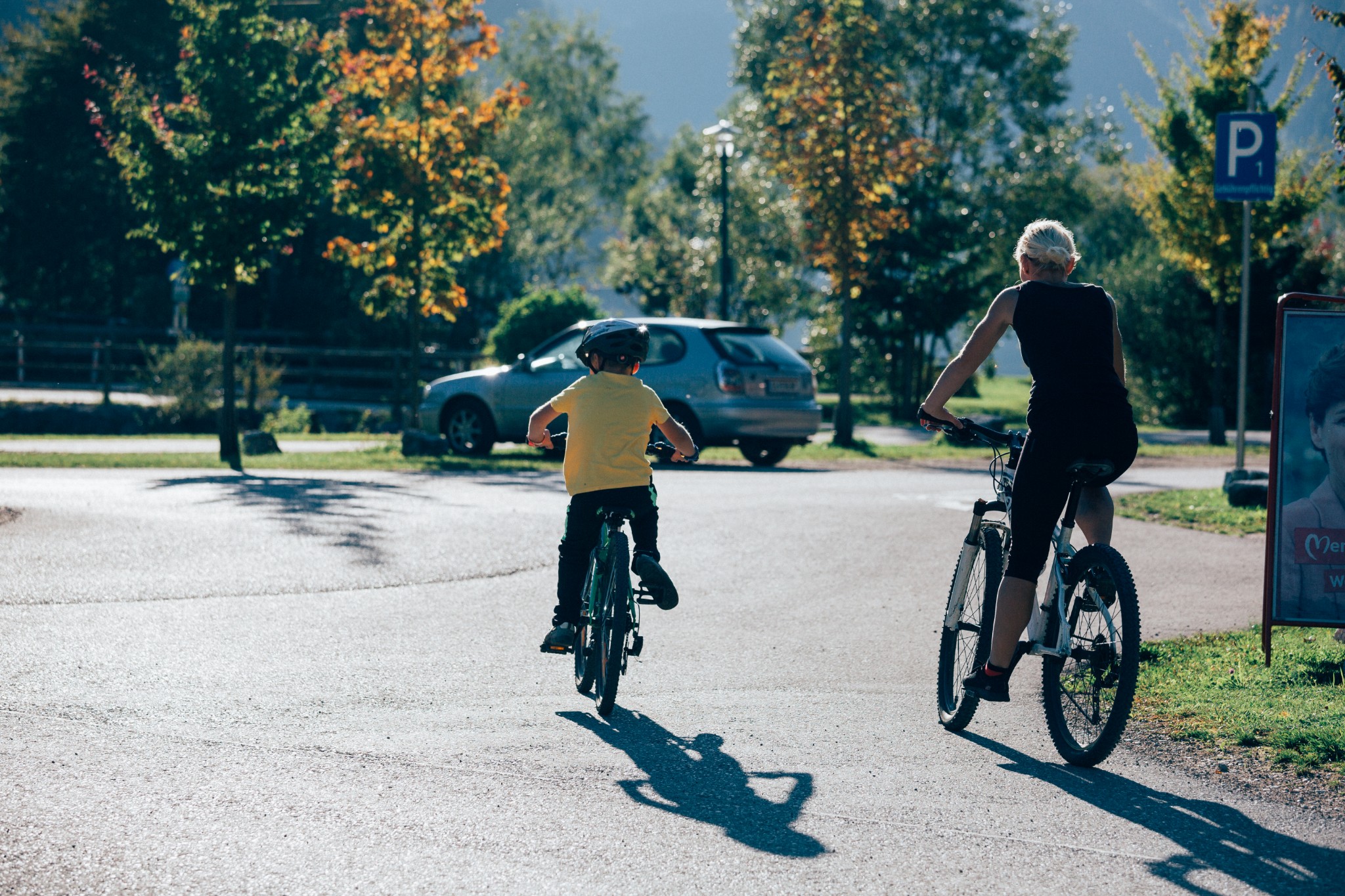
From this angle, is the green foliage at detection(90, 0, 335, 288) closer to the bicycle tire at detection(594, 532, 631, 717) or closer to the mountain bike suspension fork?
the bicycle tire at detection(594, 532, 631, 717)

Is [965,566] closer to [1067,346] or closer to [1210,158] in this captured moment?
[1067,346]

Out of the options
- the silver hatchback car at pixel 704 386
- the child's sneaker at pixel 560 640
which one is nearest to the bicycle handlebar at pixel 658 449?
the child's sneaker at pixel 560 640

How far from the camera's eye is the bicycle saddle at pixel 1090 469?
513 centimetres

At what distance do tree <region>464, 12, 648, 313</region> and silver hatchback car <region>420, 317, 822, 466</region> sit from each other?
38660 millimetres

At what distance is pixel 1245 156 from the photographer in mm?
12305

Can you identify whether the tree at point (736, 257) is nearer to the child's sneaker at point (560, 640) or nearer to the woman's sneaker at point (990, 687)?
the child's sneaker at point (560, 640)

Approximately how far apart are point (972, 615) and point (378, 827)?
2509 mm

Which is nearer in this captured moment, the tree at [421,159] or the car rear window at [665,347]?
the car rear window at [665,347]

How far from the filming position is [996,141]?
43906mm

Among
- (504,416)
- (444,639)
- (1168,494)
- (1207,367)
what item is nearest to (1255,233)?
(1207,367)

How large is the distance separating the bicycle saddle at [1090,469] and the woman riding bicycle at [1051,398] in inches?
0.8

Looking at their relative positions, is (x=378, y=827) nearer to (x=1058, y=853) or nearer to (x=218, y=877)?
(x=218, y=877)

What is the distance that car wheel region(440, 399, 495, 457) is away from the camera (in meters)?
18.8

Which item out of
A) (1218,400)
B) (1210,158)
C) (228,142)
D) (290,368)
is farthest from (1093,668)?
(290,368)
